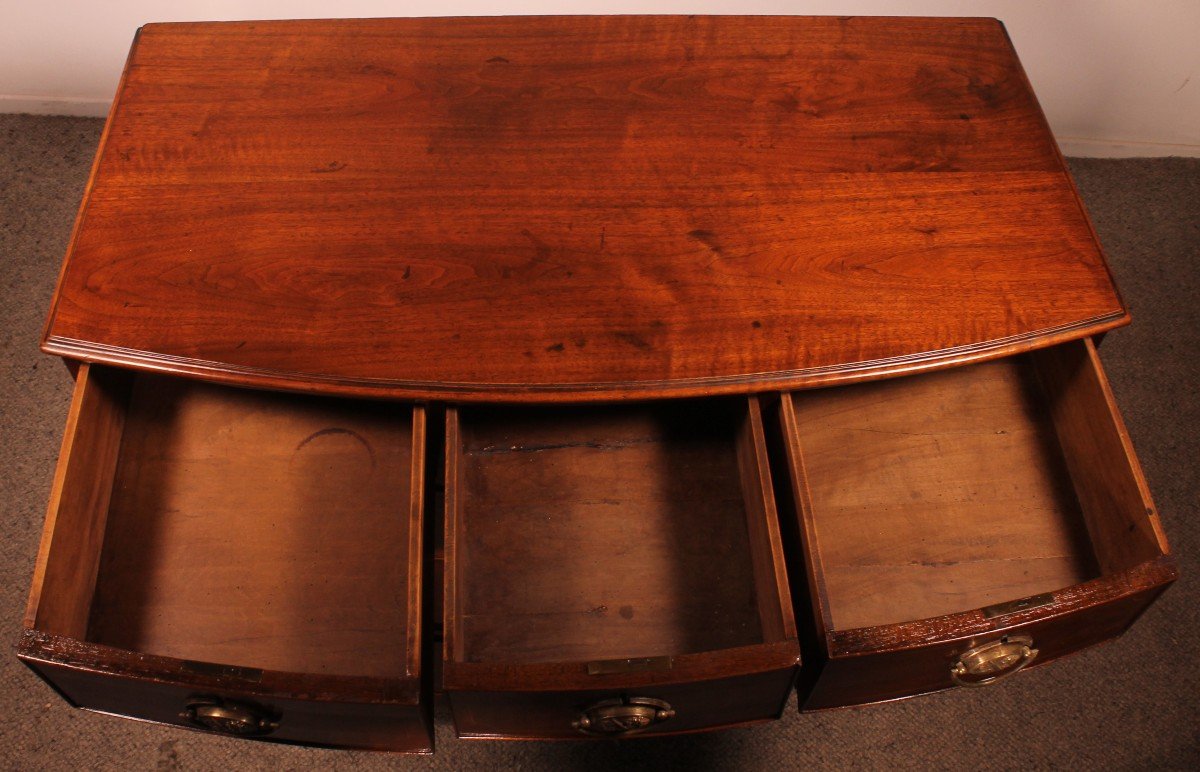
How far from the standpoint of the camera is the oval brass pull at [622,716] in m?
0.83

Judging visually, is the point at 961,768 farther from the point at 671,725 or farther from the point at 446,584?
the point at 446,584

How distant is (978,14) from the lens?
58.5 inches

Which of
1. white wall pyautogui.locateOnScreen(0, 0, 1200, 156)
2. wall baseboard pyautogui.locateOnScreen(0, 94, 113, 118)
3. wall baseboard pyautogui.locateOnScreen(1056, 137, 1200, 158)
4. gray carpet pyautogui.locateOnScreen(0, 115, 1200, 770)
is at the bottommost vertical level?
gray carpet pyautogui.locateOnScreen(0, 115, 1200, 770)

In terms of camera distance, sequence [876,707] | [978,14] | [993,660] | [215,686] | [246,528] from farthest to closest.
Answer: [978,14] < [876,707] < [246,528] < [993,660] < [215,686]

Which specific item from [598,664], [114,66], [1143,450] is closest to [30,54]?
[114,66]

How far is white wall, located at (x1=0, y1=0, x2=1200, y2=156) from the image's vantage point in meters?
1.48

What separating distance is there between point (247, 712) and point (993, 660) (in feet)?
2.29

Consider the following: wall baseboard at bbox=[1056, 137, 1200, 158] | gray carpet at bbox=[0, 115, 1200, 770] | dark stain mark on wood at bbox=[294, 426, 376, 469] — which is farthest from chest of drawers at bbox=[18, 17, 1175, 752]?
wall baseboard at bbox=[1056, 137, 1200, 158]

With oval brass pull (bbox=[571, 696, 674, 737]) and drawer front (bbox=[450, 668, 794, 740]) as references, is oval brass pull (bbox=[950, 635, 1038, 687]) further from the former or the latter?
oval brass pull (bbox=[571, 696, 674, 737])

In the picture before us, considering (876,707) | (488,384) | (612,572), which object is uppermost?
(488,384)

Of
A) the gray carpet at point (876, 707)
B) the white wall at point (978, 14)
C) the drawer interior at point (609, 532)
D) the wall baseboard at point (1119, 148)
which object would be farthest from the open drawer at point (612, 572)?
the wall baseboard at point (1119, 148)

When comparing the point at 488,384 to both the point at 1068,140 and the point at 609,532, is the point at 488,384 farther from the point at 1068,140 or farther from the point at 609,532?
the point at 1068,140

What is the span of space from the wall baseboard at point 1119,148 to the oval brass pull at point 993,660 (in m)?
1.13

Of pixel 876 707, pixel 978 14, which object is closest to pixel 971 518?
pixel 876 707
